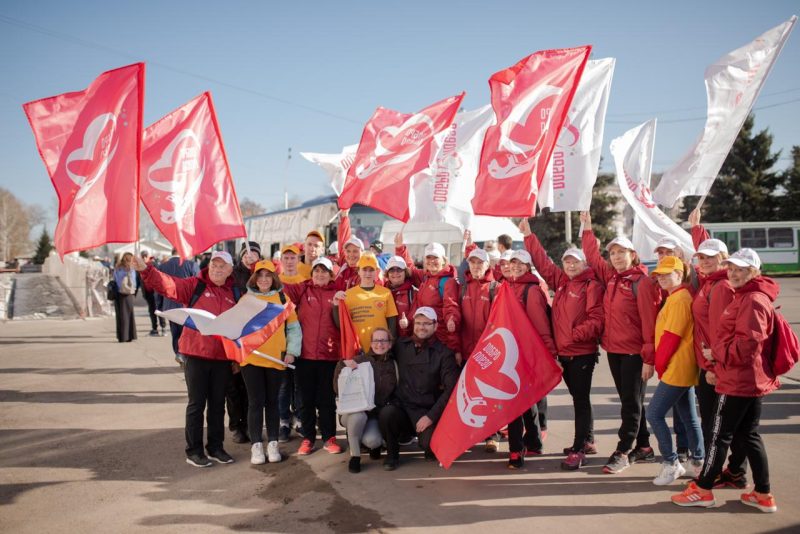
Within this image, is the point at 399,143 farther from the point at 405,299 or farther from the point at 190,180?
the point at 190,180

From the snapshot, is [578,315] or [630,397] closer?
[630,397]

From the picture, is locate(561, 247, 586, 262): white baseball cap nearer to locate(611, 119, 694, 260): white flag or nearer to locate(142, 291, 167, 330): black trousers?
locate(611, 119, 694, 260): white flag

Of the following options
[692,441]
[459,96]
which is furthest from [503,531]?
[459,96]

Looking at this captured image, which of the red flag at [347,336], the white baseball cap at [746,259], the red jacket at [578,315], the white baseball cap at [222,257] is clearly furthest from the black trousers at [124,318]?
the white baseball cap at [746,259]

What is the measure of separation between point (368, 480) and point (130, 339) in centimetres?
1133

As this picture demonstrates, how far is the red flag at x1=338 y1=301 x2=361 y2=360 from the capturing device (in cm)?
629

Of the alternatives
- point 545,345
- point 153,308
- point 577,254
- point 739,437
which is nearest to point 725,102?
point 577,254

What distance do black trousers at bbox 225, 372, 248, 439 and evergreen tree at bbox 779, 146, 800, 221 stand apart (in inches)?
1792

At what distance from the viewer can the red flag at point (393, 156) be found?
7.68m

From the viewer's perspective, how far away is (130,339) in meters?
14.8

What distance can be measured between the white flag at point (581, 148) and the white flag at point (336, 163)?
16.2 feet

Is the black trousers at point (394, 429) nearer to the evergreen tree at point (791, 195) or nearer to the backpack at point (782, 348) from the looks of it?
the backpack at point (782, 348)

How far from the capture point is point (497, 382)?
5691 millimetres

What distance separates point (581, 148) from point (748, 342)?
3639 millimetres
